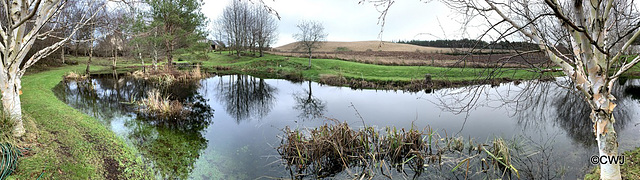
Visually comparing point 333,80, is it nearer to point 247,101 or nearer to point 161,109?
point 247,101

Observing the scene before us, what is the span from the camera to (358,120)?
35.3ft

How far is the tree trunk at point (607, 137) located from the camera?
350 centimetres

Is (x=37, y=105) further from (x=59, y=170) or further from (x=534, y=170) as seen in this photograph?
(x=534, y=170)

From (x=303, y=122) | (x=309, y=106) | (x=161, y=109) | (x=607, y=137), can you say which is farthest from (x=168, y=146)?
(x=607, y=137)

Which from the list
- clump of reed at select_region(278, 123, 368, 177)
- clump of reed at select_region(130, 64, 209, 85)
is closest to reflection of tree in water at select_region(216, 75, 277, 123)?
clump of reed at select_region(130, 64, 209, 85)

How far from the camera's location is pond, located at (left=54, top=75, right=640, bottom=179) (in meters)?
6.28

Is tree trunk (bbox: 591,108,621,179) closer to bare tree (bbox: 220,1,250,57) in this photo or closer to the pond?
the pond

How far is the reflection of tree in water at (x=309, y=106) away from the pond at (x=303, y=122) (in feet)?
0.15

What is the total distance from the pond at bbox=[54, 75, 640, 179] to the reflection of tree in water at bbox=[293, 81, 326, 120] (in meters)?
0.05

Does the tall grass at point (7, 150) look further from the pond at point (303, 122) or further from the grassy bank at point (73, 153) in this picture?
the pond at point (303, 122)

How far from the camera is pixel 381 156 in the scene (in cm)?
682

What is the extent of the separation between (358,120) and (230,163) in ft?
17.2

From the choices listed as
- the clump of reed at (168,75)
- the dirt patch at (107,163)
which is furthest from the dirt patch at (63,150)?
the clump of reed at (168,75)

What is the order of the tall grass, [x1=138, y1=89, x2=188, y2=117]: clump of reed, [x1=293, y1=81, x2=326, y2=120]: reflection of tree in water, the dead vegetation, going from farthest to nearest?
[x1=293, y1=81, x2=326, y2=120]: reflection of tree in water, [x1=138, y1=89, x2=188, y2=117]: clump of reed, the dead vegetation, the tall grass
